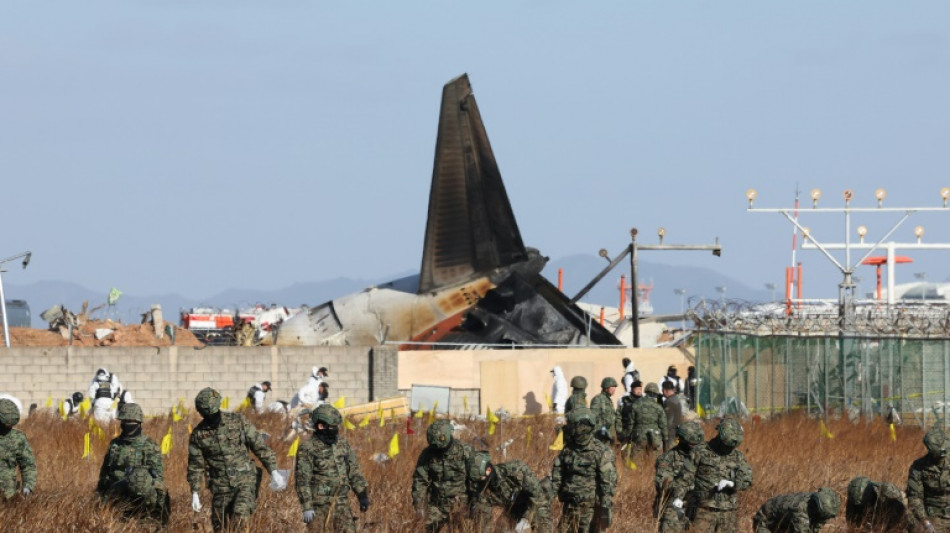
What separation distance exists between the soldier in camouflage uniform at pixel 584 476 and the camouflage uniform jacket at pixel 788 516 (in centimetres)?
148

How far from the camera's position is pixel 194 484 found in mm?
14930

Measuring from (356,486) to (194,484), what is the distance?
5.34 ft

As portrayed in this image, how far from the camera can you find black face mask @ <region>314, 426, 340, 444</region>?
1476 cm

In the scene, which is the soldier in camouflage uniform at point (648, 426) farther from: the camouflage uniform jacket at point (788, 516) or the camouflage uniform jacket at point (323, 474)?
the camouflage uniform jacket at point (323, 474)

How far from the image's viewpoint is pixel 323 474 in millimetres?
14625

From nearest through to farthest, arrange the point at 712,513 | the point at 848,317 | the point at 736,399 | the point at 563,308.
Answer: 1. the point at 712,513
2. the point at 848,317
3. the point at 736,399
4. the point at 563,308

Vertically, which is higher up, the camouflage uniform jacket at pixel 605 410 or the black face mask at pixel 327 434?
the black face mask at pixel 327 434

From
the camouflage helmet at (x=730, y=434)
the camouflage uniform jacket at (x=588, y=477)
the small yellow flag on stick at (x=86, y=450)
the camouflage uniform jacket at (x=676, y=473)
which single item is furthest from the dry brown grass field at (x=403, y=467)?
the camouflage helmet at (x=730, y=434)

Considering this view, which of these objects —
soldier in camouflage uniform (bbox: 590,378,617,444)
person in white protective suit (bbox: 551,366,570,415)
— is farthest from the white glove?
person in white protective suit (bbox: 551,366,570,415)

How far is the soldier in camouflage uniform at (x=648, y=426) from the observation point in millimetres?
22078

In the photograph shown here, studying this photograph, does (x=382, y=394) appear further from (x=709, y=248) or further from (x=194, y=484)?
(x=194, y=484)

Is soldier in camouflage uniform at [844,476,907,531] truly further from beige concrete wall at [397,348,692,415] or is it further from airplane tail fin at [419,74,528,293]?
airplane tail fin at [419,74,528,293]

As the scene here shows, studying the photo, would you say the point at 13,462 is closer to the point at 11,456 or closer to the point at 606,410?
the point at 11,456

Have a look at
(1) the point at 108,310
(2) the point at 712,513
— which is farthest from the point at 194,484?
(1) the point at 108,310
